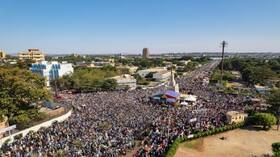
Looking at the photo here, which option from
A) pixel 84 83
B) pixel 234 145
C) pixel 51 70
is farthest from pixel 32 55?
pixel 234 145

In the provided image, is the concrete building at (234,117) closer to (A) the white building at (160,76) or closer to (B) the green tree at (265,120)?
(B) the green tree at (265,120)

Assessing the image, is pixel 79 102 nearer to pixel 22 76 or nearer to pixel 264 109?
pixel 22 76

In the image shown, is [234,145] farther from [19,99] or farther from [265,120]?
[19,99]

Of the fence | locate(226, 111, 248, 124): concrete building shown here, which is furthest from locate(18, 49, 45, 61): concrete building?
the fence

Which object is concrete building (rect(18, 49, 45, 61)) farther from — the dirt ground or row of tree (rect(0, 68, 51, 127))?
the dirt ground

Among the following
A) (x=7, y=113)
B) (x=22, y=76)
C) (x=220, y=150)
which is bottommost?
(x=220, y=150)

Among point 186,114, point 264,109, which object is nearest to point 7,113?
point 186,114

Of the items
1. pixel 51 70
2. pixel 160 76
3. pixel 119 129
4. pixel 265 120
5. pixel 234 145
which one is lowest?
pixel 160 76
